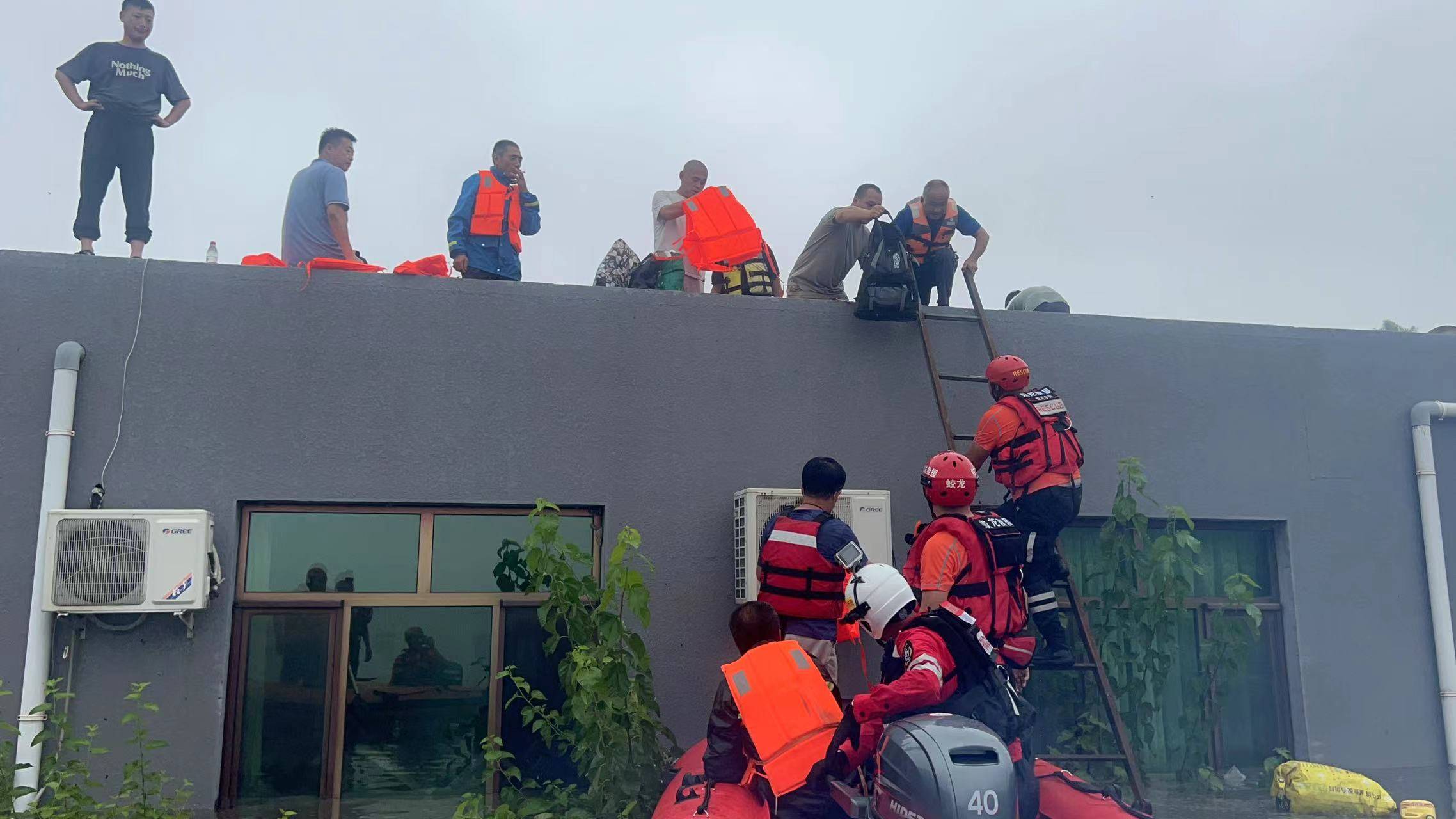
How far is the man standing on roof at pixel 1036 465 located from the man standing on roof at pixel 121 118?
504 cm

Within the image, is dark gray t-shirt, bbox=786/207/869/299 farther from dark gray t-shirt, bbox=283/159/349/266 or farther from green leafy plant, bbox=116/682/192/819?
green leafy plant, bbox=116/682/192/819

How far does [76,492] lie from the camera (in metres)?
6.08

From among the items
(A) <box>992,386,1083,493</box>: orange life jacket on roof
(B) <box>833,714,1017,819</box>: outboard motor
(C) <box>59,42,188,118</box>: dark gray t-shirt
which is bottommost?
(B) <box>833,714,1017,819</box>: outboard motor

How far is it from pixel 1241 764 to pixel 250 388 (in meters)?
6.42

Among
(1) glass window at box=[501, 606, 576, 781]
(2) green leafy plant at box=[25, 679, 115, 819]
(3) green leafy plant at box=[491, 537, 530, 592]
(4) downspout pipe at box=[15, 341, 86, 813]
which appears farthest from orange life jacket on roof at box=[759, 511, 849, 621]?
(4) downspout pipe at box=[15, 341, 86, 813]

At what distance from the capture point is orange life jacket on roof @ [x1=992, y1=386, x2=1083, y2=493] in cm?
603

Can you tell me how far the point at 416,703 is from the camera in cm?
631

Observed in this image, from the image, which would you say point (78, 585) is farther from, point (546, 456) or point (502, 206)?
point (502, 206)

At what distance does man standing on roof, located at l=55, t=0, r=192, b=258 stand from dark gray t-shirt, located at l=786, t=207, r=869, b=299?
4097 millimetres

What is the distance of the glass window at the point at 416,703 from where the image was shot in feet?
20.4

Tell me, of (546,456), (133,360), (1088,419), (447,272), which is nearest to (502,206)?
(447,272)

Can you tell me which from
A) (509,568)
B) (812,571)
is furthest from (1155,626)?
(509,568)

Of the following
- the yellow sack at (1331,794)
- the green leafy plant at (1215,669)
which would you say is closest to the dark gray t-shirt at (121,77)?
the green leafy plant at (1215,669)

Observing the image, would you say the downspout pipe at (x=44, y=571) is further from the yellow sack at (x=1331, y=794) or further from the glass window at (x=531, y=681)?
the yellow sack at (x=1331, y=794)
